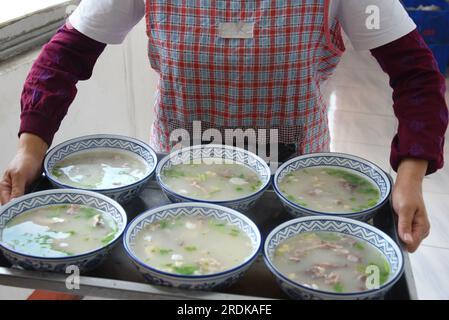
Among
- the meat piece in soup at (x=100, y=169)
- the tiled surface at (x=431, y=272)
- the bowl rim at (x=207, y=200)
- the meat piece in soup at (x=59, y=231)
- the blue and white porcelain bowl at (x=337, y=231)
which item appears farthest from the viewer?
the tiled surface at (x=431, y=272)

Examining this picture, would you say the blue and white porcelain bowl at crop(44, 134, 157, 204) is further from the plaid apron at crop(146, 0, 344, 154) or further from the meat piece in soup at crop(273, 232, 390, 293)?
the meat piece in soup at crop(273, 232, 390, 293)

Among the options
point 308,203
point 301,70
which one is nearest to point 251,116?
point 301,70

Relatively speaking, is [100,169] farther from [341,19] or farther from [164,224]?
[341,19]

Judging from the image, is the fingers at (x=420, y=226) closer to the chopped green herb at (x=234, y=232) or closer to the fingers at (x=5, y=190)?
the chopped green herb at (x=234, y=232)

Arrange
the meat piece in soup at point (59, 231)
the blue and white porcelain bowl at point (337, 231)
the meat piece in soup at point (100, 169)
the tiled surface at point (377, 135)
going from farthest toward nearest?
the tiled surface at point (377, 135) < the meat piece in soup at point (100, 169) < the meat piece in soup at point (59, 231) < the blue and white porcelain bowl at point (337, 231)

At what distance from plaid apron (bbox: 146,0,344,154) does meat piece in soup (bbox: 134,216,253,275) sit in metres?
0.40

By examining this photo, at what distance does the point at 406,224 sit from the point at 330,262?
0.17 m

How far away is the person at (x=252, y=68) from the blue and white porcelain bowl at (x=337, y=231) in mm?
103

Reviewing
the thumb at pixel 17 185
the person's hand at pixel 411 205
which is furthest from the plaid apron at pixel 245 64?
the thumb at pixel 17 185

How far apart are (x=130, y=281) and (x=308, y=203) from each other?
406 mm

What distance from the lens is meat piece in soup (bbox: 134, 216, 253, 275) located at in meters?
0.93

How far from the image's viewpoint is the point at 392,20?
1184mm

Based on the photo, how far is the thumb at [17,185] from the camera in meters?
1.09
